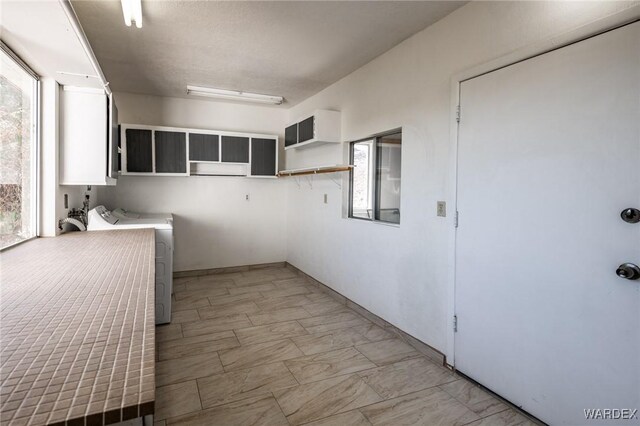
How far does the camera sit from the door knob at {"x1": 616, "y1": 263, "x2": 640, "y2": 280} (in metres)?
1.59

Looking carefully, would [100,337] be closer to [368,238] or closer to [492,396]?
[492,396]

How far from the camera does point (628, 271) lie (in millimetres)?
1612

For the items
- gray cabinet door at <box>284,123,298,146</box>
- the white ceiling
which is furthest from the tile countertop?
gray cabinet door at <box>284,123,298,146</box>

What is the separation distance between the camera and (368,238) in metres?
3.65

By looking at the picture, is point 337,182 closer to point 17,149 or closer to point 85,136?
point 85,136

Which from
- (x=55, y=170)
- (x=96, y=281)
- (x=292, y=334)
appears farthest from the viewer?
(x=292, y=334)

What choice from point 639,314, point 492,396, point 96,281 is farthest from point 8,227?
point 639,314

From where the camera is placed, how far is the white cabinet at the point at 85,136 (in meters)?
2.98

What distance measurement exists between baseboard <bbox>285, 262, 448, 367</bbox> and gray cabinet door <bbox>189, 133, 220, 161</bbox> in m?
2.23

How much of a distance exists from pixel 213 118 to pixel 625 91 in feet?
15.8

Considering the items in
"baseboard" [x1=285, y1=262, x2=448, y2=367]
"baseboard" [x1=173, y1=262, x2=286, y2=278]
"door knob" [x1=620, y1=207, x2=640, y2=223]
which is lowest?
"baseboard" [x1=285, y1=262, x2=448, y2=367]

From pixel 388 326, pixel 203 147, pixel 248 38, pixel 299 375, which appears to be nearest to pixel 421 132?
pixel 248 38

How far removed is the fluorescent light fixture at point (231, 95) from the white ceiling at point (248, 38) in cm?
22

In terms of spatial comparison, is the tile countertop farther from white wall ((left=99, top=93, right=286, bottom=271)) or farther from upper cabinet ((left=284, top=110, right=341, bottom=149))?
white wall ((left=99, top=93, right=286, bottom=271))
